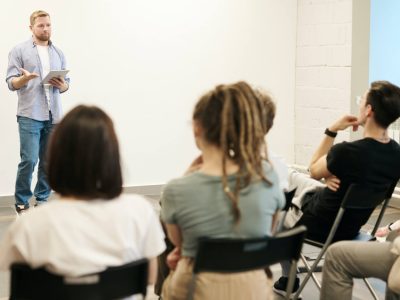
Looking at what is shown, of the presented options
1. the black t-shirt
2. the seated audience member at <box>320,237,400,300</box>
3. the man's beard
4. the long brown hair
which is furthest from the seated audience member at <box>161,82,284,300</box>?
the man's beard

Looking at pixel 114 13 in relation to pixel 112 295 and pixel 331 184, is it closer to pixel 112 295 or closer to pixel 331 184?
pixel 331 184

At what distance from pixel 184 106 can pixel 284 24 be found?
1.33 meters

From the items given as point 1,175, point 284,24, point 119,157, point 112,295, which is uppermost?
point 284,24

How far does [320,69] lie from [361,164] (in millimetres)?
3356

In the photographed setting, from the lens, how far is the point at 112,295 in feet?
5.05

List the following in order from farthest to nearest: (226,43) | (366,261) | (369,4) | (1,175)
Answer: (226,43)
(369,4)
(1,175)
(366,261)

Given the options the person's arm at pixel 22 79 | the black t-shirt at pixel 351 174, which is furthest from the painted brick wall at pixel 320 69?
the black t-shirt at pixel 351 174

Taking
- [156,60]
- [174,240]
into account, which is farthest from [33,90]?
[174,240]

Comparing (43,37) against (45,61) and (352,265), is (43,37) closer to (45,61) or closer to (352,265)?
(45,61)

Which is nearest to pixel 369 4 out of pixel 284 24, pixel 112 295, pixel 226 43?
pixel 284 24

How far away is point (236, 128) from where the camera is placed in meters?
1.79

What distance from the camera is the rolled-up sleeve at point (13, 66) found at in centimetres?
434

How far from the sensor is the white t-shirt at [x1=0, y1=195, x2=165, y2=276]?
1511 mm

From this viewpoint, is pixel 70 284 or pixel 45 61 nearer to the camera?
pixel 70 284
